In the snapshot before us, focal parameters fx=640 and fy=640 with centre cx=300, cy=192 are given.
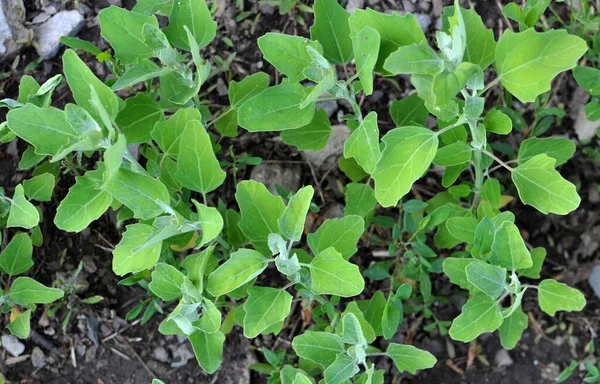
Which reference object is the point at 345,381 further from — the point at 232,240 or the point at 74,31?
the point at 74,31

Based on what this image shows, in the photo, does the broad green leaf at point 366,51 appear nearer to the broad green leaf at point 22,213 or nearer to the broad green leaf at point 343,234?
the broad green leaf at point 343,234

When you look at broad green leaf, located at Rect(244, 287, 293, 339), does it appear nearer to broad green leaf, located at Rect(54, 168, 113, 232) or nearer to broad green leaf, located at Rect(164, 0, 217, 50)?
broad green leaf, located at Rect(54, 168, 113, 232)

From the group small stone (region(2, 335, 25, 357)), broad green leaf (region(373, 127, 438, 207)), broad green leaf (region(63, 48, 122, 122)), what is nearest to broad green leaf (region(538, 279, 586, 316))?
broad green leaf (region(373, 127, 438, 207))

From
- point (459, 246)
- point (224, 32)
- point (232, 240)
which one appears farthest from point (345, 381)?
point (224, 32)

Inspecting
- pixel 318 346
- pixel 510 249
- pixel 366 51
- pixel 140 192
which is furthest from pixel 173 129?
pixel 510 249

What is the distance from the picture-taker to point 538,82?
2172 mm

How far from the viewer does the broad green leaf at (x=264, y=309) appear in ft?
7.77

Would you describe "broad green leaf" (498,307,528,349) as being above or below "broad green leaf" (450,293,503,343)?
below

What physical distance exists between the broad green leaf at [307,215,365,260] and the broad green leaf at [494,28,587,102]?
782 millimetres

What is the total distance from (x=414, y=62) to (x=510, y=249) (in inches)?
33.5

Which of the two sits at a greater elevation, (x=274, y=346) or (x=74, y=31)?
(x=74, y=31)

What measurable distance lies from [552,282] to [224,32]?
7.12ft

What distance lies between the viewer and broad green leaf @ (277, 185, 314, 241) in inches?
87.7

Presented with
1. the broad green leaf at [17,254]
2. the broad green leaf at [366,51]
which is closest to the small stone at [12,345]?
the broad green leaf at [17,254]
